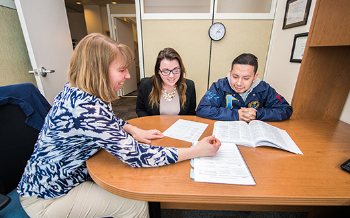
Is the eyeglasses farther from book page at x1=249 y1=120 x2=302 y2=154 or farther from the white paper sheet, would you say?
book page at x1=249 y1=120 x2=302 y2=154

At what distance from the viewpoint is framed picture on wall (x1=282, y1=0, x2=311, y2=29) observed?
62.3 inches

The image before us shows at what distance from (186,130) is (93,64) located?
655mm

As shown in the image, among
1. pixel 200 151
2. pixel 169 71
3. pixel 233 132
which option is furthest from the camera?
pixel 169 71

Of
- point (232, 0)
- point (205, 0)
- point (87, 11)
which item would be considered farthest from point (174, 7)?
point (87, 11)

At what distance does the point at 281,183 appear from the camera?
63 cm

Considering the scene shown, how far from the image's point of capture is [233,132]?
99 cm

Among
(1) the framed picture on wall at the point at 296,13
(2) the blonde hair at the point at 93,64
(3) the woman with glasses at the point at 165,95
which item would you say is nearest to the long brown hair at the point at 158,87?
(3) the woman with glasses at the point at 165,95

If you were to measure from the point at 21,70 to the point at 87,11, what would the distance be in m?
5.08

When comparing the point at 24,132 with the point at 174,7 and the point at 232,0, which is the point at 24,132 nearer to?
the point at 174,7

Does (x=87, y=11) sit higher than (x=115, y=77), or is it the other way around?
(x=87, y=11)

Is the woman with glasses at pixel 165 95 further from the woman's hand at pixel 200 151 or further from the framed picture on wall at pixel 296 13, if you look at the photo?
the framed picture on wall at pixel 296 13

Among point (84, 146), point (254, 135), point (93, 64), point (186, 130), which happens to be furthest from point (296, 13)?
point (84, 146)

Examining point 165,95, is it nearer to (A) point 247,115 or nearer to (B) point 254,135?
(A) point 247,115

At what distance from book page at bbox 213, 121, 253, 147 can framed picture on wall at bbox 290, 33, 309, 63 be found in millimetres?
1186
